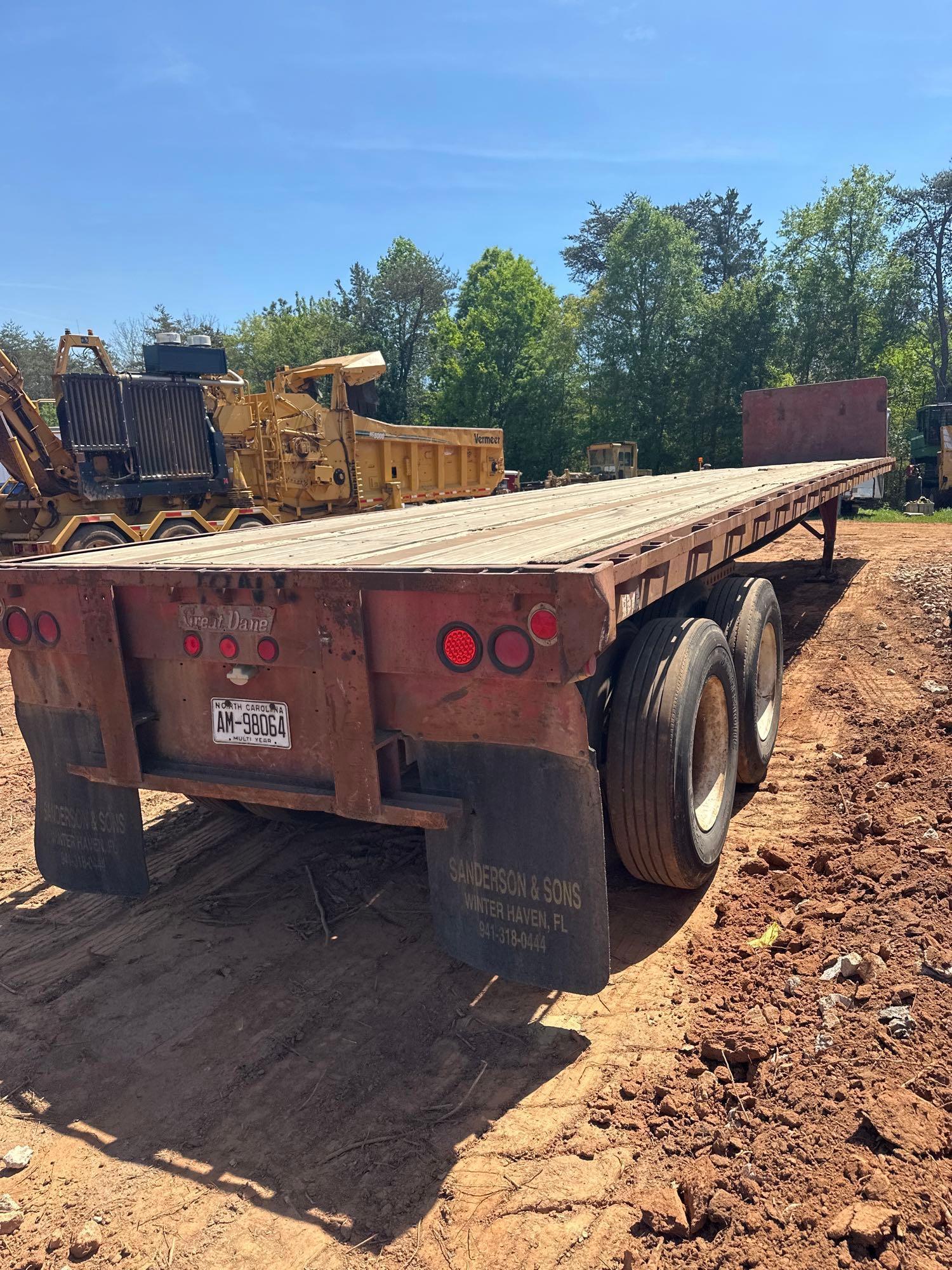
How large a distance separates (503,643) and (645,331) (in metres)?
36.9

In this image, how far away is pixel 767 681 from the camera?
514 centimetres

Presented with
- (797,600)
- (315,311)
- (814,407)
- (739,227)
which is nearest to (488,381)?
(315,311)

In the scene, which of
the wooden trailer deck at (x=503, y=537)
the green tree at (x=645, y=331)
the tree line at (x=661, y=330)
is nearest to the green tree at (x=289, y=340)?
the tree line at (x=661, y=330)

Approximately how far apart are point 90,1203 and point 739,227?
5239cm

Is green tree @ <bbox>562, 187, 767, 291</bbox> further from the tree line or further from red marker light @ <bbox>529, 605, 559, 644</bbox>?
red marker light @ <bbox>529, 605, 559, 644</bbox>

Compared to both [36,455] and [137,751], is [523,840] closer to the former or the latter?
[137,751]

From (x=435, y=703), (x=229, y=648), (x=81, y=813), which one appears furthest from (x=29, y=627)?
(x=435, y=703)

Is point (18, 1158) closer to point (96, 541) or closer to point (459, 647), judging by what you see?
point (459, 647)

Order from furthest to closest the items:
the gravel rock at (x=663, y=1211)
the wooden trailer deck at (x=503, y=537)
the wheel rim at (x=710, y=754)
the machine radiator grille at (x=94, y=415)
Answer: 1. the machine radiator grille at (x=94, y=415)
2. the wheel rim at (x=710, y=754)
3. the wooden trailer deck at (x=503, y=537)
4. the gravel rock at (x=663, y=1211)

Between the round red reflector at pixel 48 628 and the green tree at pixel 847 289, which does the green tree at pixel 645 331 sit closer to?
the green tree at pixel 847 289

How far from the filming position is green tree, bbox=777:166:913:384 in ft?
107

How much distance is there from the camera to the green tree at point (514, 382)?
126 ft

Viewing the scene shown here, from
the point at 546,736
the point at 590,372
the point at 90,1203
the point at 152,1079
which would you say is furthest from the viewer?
the point at 590,372

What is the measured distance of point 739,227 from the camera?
152 ft
